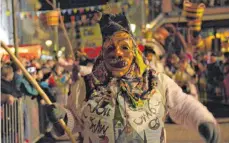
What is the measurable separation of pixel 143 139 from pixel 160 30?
1124 centimetres

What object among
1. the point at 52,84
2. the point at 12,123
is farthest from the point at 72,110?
the point at 52,84

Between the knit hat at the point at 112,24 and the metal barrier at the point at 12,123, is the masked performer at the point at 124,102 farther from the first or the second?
the metal barrier at the point at 12,123

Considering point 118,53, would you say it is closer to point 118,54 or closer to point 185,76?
point 118,54

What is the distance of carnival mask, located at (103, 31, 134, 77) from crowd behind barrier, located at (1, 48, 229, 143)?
0.71 metres

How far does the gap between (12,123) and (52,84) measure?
1.84 meters

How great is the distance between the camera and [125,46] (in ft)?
8.15

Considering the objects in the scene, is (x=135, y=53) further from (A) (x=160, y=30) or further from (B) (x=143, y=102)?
(A) (x=160, y=30)

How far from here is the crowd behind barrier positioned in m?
5.44

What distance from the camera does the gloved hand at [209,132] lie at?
2.39m

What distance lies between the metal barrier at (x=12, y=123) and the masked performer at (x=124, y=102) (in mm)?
3054

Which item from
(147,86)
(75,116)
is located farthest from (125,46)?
(75,116)

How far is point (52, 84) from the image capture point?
295 inches

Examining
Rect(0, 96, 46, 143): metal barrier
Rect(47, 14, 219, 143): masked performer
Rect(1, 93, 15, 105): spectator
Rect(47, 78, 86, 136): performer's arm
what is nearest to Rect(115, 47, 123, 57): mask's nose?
Rect(47, 14, 219, 143): masked performer

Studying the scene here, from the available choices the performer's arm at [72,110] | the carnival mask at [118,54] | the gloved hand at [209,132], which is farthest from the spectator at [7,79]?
the gloved hand at [209,132]
